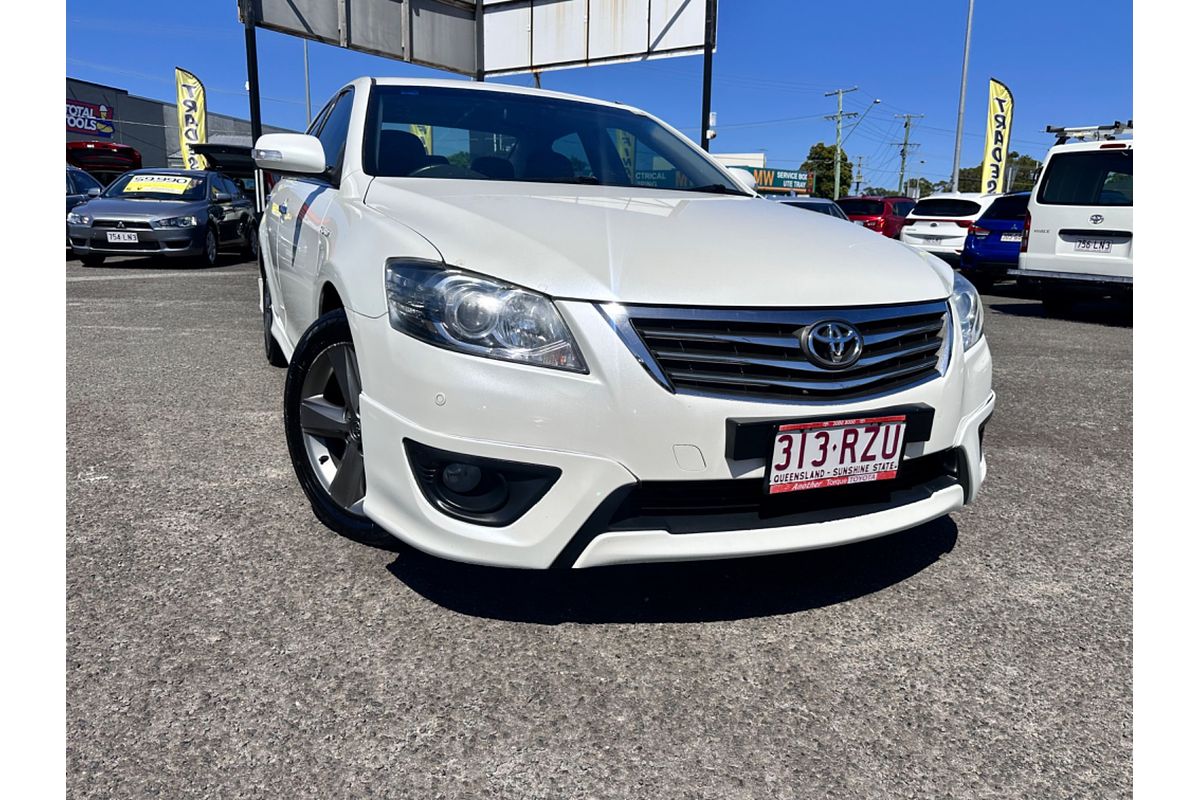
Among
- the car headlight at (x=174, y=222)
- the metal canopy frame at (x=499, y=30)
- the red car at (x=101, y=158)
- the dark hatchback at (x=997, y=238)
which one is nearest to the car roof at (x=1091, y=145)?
the dark hatchback at (x=997, y=238)

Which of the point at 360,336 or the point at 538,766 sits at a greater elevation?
the point at 360,336

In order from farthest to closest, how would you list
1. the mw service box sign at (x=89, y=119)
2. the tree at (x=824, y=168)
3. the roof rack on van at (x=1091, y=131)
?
1. the tree at (x=824, y=168)
2. the mw service box sign at (x=89, y=119)
3. the roof rack on van at (x=1091, y=131)

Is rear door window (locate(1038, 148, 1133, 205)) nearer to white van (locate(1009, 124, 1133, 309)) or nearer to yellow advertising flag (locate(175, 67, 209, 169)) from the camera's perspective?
white van (locate(1009, 124, 1133, 309))

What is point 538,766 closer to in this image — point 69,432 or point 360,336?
point 360,336

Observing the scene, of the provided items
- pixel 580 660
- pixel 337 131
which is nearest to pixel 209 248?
pixel 337 131

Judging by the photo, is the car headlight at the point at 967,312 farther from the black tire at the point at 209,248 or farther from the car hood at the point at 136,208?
the black tire at the point at 209,248

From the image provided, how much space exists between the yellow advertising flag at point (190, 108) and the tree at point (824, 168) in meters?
63.3

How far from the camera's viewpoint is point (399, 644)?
2.00 m

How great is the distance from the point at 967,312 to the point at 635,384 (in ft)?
3.85

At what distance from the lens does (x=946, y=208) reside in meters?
13.4

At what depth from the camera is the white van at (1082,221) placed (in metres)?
7.73

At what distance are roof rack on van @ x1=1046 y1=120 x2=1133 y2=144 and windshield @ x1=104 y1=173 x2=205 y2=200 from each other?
11.2 meters
